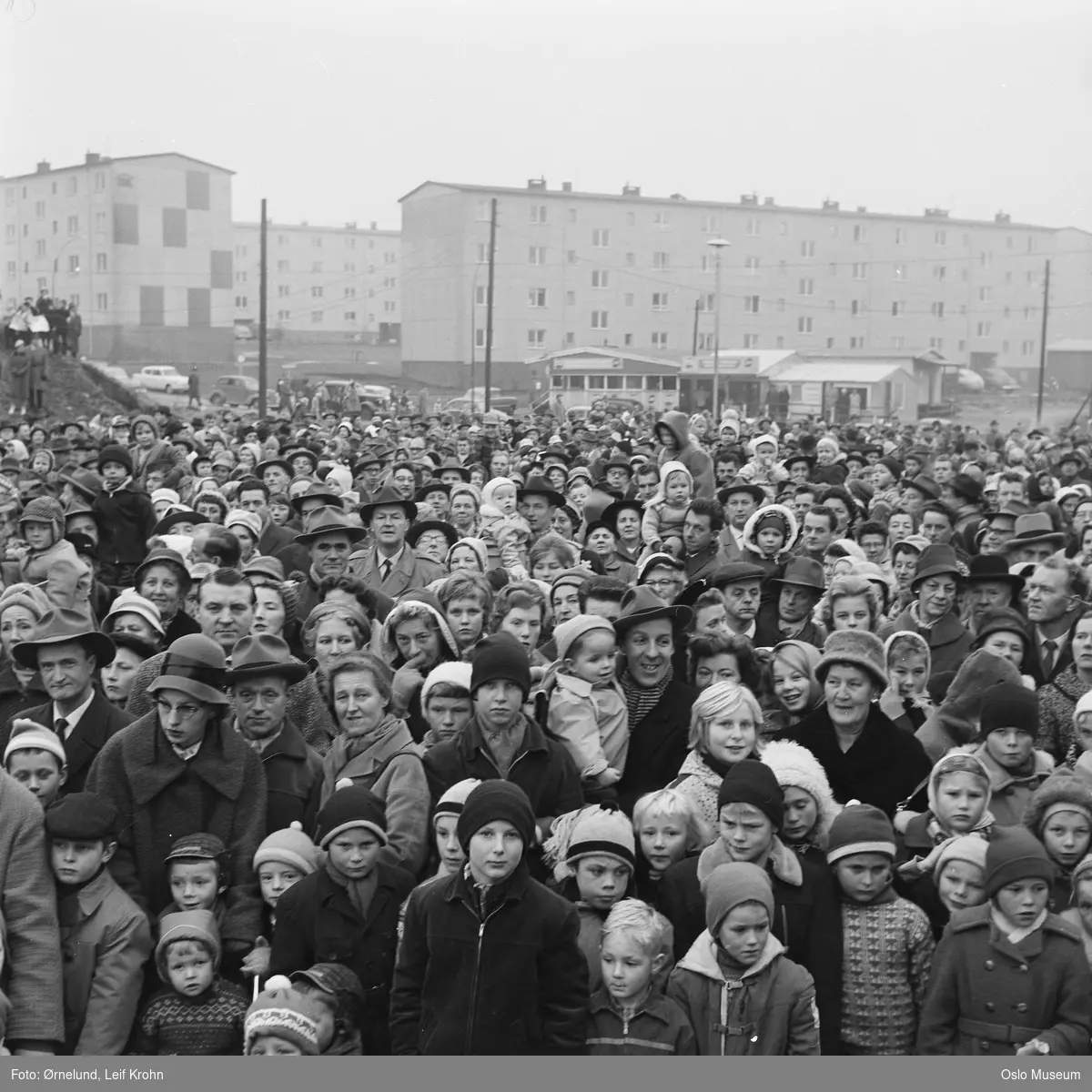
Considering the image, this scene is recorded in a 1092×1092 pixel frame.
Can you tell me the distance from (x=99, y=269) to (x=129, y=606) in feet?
227

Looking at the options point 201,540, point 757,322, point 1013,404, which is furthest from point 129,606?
point 757,322

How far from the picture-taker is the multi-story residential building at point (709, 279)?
242ft

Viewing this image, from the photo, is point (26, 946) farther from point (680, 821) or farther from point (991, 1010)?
point (991, 1010)

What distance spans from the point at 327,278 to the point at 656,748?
299 feet

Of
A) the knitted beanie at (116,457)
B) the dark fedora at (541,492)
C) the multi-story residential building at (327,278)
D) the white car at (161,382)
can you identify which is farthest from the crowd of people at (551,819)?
the multi-story residential building at (327,278)

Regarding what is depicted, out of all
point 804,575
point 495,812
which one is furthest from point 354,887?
point 804,575

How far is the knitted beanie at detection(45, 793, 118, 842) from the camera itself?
4852mm

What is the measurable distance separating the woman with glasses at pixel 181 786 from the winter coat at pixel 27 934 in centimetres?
37

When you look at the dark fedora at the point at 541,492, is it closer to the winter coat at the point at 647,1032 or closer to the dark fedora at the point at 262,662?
the dark fedora at the point at 262,662

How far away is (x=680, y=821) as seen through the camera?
518cm

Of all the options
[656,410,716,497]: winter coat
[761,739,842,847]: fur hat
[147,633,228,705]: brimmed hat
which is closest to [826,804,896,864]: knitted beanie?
[761,739,842,847]: fur hat

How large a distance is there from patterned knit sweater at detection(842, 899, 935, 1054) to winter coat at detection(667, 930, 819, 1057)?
0.26 meters

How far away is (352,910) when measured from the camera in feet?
16.1

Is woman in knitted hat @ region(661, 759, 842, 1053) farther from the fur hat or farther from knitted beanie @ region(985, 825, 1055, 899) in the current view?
knitted beanie @ region(985, 825, 1055, 899)
